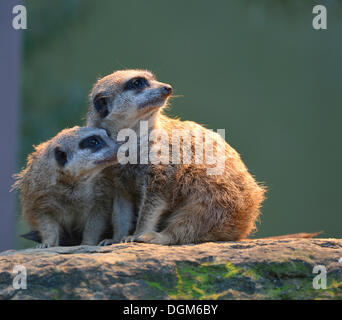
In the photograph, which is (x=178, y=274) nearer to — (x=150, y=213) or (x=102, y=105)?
(x=150, y=213)

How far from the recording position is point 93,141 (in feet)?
9.94

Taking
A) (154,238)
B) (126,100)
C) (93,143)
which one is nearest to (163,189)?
(154,238)

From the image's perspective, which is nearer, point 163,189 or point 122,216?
point 163,189

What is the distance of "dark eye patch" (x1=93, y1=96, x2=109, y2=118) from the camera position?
320 centimetres

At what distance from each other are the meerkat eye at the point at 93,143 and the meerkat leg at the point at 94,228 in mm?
375

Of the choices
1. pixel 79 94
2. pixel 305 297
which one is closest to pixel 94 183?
pixel 305 297

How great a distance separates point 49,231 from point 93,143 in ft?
1.82

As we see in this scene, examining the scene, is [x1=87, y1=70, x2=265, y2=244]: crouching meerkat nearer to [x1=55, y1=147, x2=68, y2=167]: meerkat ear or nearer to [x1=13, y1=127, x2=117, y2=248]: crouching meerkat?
[x1=13, y1=127, x2=117, y2=248]: crouching meerkat

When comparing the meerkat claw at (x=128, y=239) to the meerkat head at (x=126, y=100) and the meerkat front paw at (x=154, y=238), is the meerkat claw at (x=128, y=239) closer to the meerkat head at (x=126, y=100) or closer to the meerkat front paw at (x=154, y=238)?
the meerkat front paw at (x=154, y=238)

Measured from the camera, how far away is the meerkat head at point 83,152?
9.71ft

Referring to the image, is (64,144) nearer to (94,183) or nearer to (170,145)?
(94,183)

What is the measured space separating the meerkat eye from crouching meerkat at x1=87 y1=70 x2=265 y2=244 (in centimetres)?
14

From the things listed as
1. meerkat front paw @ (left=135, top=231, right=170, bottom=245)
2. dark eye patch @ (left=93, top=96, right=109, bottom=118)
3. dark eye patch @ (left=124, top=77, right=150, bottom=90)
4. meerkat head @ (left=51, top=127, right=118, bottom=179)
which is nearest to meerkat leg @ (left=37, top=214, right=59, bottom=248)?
meerkat head @ (left=51, top=127, right=118, bottom=179)

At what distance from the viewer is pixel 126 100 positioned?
124 inches
